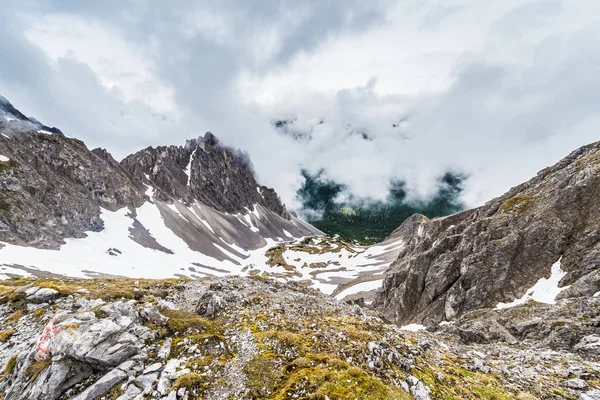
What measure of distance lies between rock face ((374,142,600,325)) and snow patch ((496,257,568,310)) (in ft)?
1.80

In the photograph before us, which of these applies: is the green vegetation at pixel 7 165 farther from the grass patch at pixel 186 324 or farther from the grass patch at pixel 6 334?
the grass patch at pixel 186 324

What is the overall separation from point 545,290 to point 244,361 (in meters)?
37.5

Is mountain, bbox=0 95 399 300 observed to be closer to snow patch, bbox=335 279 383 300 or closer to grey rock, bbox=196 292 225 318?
snow patch, bbox=335 279 383 300

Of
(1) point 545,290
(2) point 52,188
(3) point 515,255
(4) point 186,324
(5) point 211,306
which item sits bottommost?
(4) point 186,324

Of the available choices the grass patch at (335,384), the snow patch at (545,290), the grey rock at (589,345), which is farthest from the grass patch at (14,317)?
the snow patch at (545,290)

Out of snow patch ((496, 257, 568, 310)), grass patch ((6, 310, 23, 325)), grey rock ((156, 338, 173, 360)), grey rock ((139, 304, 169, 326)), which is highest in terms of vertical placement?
snow patch ((496, 257, 568, 310))

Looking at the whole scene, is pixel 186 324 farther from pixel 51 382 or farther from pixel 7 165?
pixel 7 165

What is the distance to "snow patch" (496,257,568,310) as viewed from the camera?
30.5 metres

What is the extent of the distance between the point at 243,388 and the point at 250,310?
9082 millimetres

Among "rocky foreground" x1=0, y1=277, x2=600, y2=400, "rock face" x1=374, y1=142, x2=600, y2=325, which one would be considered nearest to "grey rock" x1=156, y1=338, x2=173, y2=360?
"rocky foreground" x1=0, y1=277, x2=600, y2=400

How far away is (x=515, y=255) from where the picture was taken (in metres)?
38.2

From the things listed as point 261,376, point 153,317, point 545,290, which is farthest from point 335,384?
point 545,290

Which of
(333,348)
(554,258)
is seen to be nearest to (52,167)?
(333,348)

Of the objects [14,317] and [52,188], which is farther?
[52,188]
